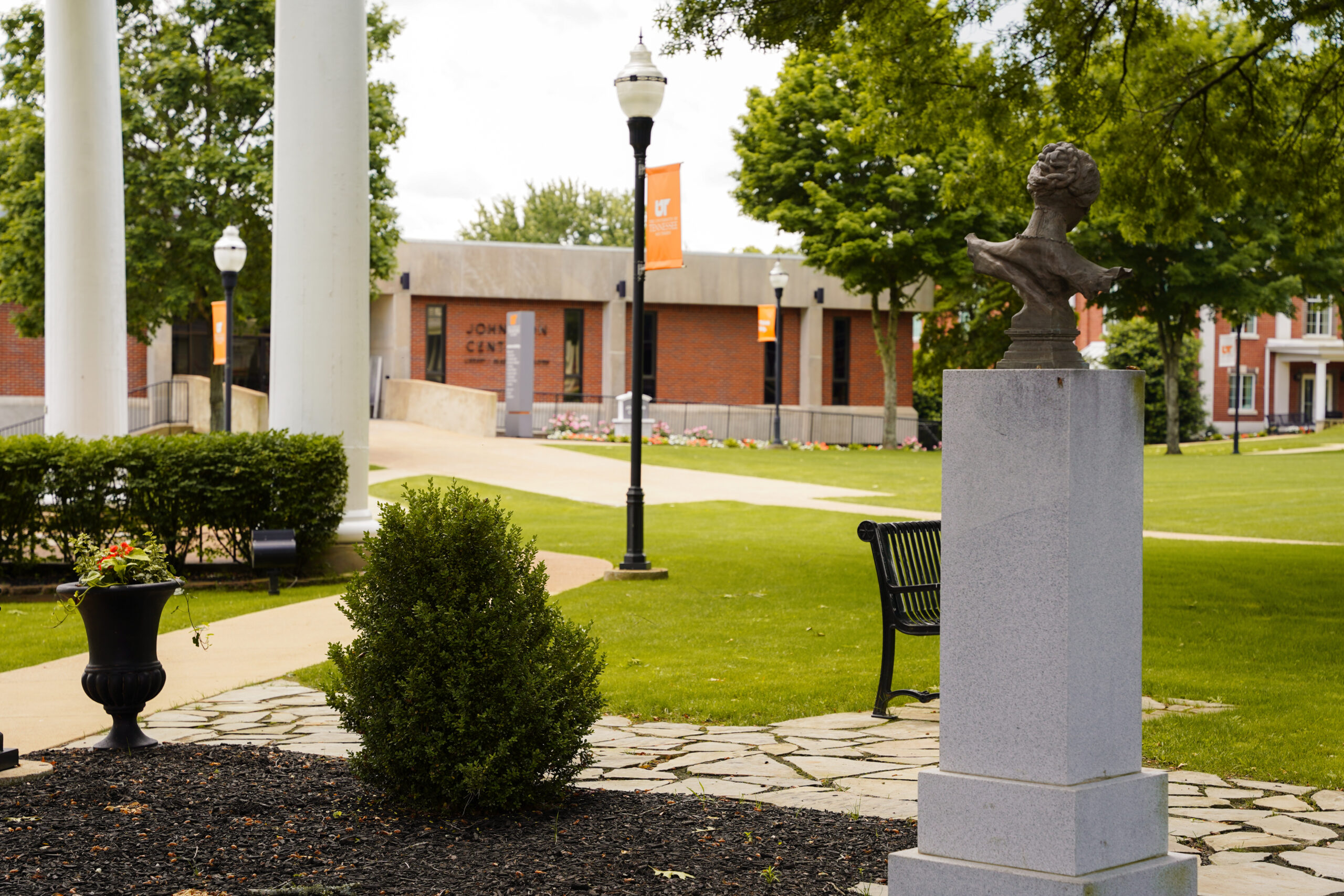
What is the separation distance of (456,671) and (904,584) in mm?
3524

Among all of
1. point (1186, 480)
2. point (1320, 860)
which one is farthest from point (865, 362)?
point (1320, 860)

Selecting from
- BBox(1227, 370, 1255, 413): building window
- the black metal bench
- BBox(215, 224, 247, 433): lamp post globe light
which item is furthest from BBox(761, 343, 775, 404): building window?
the black metal bench

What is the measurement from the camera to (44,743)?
21.0 feet

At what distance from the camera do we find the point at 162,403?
132 feet

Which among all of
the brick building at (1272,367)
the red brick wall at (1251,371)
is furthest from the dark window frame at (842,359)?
the red brick wall at (1251,371)

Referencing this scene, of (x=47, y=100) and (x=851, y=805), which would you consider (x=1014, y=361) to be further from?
(x=47, y=100)

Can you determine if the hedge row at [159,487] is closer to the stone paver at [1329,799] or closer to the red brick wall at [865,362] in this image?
the stone paver at [1329,799]

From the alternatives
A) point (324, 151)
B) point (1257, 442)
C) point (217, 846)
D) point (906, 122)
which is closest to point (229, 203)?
point (324, 151)

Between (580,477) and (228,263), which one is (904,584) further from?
(580,477)

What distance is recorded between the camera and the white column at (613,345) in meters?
43.2

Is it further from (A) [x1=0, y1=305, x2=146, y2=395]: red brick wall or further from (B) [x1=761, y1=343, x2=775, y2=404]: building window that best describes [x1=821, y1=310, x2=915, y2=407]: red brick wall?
(A) [x1=0, y1=305, x2=146, y2=395]: red brick wall

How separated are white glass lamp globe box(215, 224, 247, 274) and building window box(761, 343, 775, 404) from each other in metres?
24.5

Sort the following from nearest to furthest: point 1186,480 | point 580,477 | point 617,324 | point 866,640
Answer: point 866,640 → point 580,477 → point 1186,480 → point 617,324

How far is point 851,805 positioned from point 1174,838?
Result: 1211 millimetres
